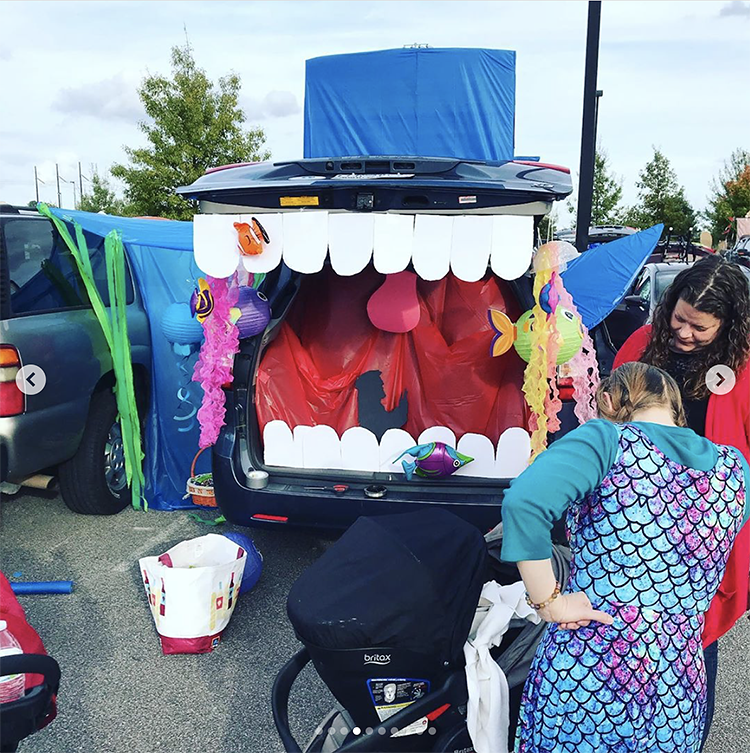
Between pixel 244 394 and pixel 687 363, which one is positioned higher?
pixel 687 363

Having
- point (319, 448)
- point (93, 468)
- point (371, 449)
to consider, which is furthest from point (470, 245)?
point (93, 468)

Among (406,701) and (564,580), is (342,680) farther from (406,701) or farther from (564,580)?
(564,580)

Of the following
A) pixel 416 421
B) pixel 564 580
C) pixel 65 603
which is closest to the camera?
pixel 564 580

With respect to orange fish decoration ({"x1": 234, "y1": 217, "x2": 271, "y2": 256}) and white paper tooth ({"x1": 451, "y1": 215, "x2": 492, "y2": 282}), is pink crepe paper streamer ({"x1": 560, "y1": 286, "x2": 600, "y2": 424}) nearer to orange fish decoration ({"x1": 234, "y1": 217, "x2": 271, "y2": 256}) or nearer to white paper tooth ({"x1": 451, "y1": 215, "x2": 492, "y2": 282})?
white paper tooth ({"x1": 451, "y1": 215, "x2": 492, "y2": 282})

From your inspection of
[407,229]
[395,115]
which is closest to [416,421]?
[407,229]

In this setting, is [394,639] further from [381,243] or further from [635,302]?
[635,302]

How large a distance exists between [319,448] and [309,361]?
739 millimetres

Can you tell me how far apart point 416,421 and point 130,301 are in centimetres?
228

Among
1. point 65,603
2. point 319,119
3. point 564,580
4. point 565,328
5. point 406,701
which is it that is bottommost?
point 65,603

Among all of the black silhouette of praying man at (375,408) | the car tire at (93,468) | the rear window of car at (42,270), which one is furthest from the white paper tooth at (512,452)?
the rear window of car at (42,270)

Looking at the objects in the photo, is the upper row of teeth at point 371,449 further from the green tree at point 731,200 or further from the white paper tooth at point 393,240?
the green tree at point 731,200

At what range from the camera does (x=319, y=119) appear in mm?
6719

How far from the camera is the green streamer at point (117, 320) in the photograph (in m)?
4.70

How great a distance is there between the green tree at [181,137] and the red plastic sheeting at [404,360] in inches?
592
